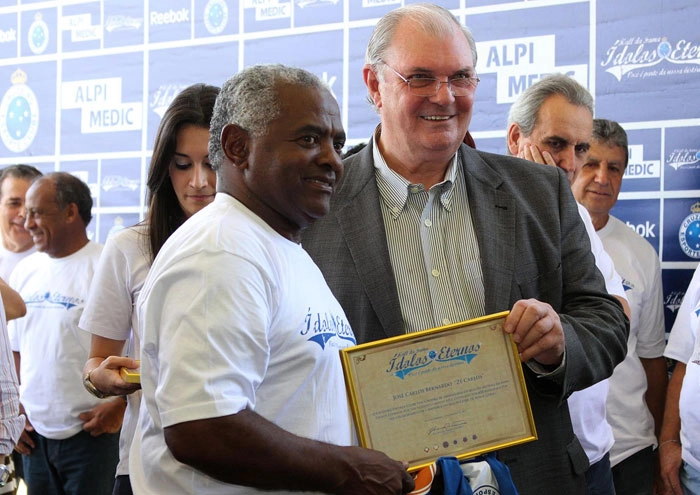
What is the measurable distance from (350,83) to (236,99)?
3096 mm

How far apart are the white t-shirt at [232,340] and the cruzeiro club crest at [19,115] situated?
4703 mm

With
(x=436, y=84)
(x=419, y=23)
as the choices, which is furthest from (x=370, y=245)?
(x=419, y=23)

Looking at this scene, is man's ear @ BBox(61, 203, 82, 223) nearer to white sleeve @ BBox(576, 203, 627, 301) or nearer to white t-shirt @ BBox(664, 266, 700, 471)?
white sleeve @ BBox(576, 203, 627, 301)

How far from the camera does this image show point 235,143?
5.24ft

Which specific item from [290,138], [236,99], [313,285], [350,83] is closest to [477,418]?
[313,285]

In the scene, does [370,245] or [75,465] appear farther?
[75,465]

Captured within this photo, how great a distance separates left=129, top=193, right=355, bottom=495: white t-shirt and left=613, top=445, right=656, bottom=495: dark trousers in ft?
8.54

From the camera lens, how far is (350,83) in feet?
15.2

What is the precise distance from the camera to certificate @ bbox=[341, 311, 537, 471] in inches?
65.7

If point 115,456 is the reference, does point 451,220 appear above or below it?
above

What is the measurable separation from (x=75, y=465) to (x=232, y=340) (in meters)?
2.94

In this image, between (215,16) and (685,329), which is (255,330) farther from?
(215,16)

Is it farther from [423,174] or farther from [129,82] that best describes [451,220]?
[129,82]

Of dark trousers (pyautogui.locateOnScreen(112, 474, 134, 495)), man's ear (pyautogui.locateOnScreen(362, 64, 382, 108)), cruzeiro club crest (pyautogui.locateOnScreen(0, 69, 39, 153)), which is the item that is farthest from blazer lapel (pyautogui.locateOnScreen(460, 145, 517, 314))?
cruzeiro club crest (pyautogui.locateOnScreen(0, 69, 39, 153))
